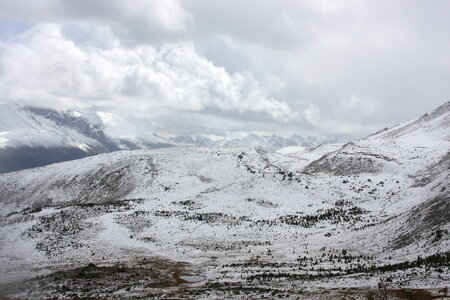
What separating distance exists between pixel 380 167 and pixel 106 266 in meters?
60.2

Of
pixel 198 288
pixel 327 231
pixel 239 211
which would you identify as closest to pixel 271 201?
pixel 239 211

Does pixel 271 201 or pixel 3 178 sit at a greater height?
pixel 3 178

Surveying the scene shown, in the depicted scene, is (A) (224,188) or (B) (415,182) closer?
(B) (415,182)

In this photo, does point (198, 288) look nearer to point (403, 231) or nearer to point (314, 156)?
point (403, 231)

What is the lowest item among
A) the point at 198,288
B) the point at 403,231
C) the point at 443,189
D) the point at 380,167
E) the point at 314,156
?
the point at 198,288

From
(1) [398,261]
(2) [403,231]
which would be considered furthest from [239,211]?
(1) [398,261]

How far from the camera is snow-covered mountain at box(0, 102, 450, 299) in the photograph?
80.2 ft

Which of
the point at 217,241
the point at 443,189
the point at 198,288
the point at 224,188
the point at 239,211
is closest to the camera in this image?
the point at 198,288

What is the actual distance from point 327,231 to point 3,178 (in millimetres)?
90752

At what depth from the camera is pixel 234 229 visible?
48.1 meters

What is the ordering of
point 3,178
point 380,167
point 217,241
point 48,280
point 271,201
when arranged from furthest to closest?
point 3,178 → point 380,167 → point 271,201 → point 217,241 → point 48,280

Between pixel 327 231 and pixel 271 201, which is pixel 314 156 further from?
pixel 327 231

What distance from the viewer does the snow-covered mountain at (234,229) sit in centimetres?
2444

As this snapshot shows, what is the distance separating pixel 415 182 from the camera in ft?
207
